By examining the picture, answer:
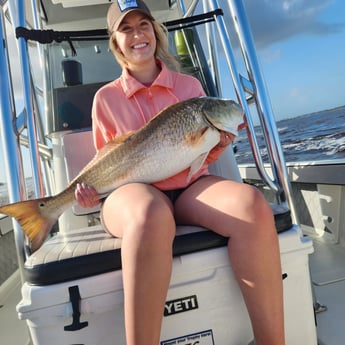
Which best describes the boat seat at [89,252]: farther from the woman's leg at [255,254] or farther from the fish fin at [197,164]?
the fish fin at [197,164]

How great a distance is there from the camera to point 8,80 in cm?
154

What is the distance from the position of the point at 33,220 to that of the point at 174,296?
1.85ft

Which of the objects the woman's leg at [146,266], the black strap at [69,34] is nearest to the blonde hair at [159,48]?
the black strap at [69,34]

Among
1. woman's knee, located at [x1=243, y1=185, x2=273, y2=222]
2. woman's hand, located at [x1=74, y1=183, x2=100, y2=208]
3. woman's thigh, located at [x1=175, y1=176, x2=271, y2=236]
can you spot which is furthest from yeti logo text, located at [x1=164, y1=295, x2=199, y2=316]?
woman's hand, located at [x1=74, y1=183, x2=100, y2=208]

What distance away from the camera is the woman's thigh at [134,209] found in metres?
1.10

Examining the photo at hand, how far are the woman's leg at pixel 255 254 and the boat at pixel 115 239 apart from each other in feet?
0.24

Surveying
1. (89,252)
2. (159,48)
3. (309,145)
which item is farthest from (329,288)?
(309,145)

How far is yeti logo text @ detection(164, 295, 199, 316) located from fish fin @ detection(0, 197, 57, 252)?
50 cm

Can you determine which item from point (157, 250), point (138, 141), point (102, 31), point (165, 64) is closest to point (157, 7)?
point (102, 31)

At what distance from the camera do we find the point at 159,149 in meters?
1.30

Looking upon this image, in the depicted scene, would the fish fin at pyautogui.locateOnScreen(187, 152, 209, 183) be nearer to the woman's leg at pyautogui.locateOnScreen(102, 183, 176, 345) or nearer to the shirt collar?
the woman's leg at pyautogui.locateOnScreen(102, 183, 176, 345)

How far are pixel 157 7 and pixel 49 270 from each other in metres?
2.57

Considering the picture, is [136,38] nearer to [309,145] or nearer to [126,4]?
[126,4]

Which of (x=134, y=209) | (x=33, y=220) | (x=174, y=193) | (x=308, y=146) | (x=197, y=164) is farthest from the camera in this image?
(x=308, y=146)
